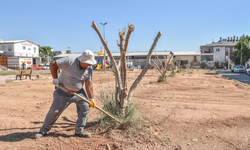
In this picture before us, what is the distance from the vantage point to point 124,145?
3.82 meters

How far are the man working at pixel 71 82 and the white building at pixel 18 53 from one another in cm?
4932

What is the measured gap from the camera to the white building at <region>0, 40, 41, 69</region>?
51.3 meters

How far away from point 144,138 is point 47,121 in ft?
5.74

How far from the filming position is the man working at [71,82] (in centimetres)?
394

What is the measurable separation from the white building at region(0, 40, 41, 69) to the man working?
49323 mm

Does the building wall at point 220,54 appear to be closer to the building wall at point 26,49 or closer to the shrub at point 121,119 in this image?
the building wall at point 26,49

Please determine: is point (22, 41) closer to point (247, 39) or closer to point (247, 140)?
point (247, 39)

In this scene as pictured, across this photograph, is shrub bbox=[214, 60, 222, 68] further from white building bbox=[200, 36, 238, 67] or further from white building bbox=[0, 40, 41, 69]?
white building bbox=[0, 40, 41, 69]

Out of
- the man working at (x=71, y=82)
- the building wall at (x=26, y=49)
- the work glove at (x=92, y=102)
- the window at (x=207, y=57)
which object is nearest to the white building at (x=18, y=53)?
the building wall at (x=26, y=49)

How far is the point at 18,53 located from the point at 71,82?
5503 centimetres

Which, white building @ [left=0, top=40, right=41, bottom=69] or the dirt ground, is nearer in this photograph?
the dirt ground

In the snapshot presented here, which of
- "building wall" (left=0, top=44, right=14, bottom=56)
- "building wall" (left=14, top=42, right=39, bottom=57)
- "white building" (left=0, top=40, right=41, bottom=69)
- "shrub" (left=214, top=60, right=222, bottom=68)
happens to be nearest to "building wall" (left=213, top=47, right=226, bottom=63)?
"shrub" (left=214, top=60, right=222, bottom=68)

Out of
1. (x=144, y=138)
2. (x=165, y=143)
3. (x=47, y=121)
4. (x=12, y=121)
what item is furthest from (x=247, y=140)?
(x=12, y=121)

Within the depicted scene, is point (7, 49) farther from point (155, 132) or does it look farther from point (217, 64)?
point (155, 132)
